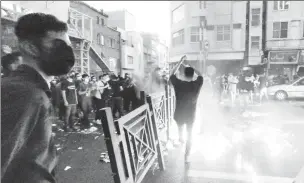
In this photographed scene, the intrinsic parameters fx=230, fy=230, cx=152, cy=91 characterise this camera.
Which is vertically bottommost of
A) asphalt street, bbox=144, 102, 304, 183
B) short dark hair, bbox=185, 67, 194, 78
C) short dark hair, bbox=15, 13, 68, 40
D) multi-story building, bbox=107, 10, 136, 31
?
asphalt street, bbox=144, 102, 304, 183

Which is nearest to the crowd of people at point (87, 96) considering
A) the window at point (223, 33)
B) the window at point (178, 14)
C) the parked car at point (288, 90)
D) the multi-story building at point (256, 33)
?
the parked car at point (288, 90)

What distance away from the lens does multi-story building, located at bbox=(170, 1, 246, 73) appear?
1091 inches

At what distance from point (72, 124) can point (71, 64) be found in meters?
6.69

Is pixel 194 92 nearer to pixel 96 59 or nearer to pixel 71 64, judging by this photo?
pixel 71 64

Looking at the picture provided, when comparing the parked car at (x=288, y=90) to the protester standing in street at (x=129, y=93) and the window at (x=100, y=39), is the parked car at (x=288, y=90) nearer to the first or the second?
the protester standing in street at (x=129, y=93)

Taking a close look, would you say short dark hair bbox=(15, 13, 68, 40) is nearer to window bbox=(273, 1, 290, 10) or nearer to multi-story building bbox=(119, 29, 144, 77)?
window bbox=(273, 1, 290, 10)

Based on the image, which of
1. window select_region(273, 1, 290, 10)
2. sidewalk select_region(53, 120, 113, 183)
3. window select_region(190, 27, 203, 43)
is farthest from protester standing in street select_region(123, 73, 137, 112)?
window select_region(273, 1, 290, 10)

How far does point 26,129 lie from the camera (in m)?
1.11

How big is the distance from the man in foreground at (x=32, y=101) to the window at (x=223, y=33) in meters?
29.0

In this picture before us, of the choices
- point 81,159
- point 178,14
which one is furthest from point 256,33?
point 81,159

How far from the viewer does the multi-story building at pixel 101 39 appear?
19.1 metres

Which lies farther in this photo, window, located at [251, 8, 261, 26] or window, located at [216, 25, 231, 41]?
window, located at [216, 25, 231, 41]

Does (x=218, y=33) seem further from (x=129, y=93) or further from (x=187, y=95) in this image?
(x=187, y=95)

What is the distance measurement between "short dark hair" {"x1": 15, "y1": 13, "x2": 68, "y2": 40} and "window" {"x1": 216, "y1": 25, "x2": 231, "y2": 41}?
95.0 feet
